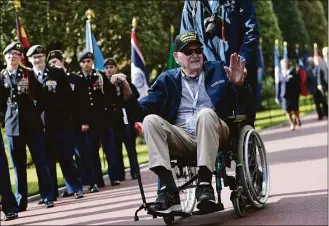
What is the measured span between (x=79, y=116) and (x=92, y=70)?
84 cm

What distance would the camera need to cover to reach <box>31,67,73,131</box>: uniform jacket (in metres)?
11.2

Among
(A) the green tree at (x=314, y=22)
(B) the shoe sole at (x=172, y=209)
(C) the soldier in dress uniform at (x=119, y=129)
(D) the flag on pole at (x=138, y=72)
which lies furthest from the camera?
(A) the green tree at (x=314, y=22)

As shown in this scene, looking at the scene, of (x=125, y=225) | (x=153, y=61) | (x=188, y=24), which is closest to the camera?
(x=125, y=225)

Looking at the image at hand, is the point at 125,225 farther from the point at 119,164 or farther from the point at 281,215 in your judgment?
the point at 119,164

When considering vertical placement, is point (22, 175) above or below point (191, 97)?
below

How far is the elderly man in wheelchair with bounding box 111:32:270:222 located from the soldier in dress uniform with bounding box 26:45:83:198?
396cm

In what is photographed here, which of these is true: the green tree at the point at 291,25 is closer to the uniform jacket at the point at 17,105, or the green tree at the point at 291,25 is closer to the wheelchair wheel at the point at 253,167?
the uniform jacket at the point at 17,105

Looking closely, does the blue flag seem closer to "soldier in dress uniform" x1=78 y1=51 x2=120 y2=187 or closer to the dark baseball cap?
"soldier in dress uniform" x1=78 y1=51 x2=120 y2=187

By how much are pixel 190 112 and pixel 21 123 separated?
3.69 m

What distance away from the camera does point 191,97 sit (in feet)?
24.7

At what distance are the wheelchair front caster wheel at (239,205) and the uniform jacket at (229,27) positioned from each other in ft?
5.66

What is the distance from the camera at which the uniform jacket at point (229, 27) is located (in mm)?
8383

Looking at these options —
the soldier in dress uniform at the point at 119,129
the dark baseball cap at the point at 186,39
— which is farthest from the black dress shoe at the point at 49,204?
the dark baseball cap at the point at 186,39

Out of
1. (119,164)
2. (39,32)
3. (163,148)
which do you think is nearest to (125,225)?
(163,148)
